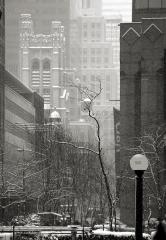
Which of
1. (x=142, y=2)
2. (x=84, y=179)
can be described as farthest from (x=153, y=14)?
(x=84, y=179)

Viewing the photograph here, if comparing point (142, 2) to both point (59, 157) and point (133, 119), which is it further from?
point (59, 157)

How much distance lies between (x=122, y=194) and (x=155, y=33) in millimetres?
12124

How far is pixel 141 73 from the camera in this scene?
2665 inches

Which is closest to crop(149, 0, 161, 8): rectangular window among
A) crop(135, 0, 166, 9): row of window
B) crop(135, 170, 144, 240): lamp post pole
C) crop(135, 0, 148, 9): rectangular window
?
crop(135, 0, 166, 9): row of window

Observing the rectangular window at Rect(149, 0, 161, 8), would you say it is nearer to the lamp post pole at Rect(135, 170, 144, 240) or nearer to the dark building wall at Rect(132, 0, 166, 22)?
the dark building wall at Rect(132, 0, 166, 22)

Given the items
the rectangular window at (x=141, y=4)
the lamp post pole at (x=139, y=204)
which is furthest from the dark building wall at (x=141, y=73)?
the lamp post pole at (x=139, y=204)

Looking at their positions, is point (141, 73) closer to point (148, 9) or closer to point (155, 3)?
point (148, 9)

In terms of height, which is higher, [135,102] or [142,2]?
[142,2]

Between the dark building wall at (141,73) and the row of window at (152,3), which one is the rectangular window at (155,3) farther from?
the dark building wall at (141,73)

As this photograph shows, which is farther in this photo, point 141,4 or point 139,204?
point 141,4

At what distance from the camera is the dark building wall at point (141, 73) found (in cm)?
6688

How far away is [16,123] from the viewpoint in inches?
5281

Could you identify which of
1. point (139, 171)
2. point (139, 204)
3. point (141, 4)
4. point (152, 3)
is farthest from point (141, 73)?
point (139, 171)

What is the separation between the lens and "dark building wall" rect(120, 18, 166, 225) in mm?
66875
